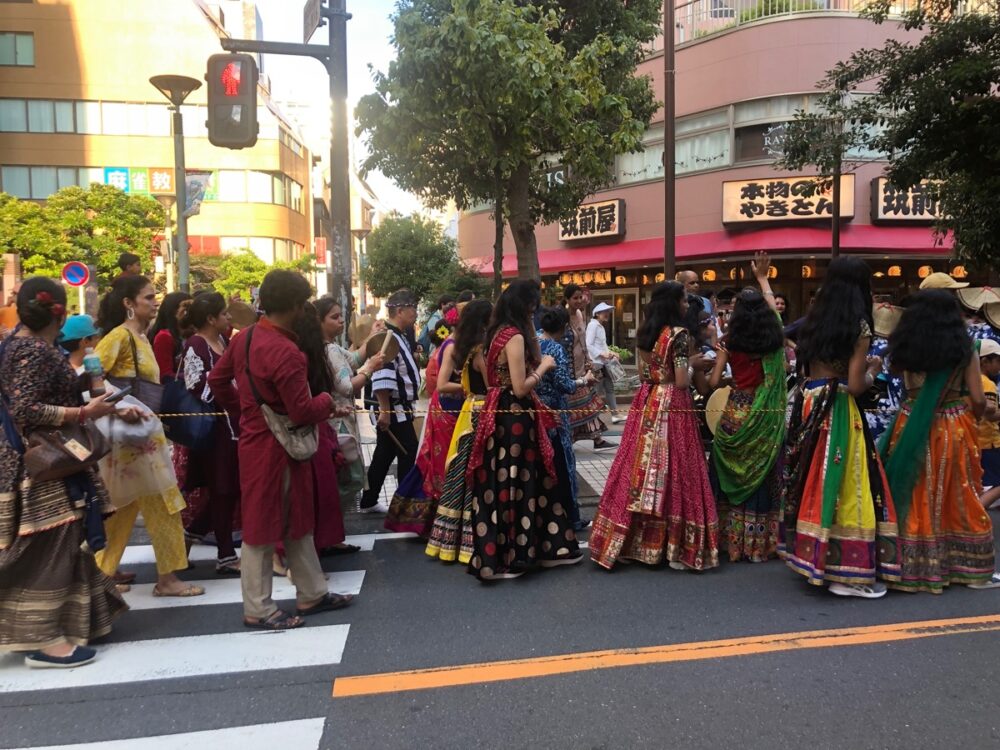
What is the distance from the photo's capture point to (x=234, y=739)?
2.94 metres

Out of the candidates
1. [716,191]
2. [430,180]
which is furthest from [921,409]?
[716,191]

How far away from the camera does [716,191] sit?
1888 centimetres

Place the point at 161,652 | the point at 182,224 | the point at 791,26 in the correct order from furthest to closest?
the point at 791,26, the point at 182,224, the point at 161,652

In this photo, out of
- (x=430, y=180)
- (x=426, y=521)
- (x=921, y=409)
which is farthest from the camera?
(x=430, y=180)

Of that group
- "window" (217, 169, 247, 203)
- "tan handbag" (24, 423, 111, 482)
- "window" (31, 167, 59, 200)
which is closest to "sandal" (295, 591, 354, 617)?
"tan handbag" (24, 423, 111, 482)

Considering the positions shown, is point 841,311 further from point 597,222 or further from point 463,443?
point 597,222

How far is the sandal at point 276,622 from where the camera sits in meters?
3.98

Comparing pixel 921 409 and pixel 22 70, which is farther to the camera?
pixel 22 70

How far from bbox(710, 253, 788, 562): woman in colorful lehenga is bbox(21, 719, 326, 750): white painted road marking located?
2927 mm

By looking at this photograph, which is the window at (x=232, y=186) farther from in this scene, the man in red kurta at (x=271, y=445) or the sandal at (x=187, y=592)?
the man in red kurta at (x=271, y=445)

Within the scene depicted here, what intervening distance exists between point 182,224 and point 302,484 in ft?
27.9

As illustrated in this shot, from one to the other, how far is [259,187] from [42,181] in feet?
36.0

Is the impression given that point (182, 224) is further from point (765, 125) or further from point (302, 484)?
point (765, 125)

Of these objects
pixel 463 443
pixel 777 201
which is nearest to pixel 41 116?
pixel 777 201
